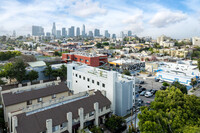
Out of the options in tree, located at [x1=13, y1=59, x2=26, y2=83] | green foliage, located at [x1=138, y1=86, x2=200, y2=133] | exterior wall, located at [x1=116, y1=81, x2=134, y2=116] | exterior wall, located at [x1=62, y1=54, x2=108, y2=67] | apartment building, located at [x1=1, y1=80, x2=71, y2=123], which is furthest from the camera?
exterior wall, located at [x1=62, y1=54, x2=108, y2=67]

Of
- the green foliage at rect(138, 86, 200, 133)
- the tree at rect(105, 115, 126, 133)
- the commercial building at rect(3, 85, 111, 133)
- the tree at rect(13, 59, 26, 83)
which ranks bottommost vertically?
the tree at rect(105, 115, 126, 133)

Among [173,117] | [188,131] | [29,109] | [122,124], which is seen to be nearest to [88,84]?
[122,124]

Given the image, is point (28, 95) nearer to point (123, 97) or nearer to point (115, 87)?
point (115, 87)

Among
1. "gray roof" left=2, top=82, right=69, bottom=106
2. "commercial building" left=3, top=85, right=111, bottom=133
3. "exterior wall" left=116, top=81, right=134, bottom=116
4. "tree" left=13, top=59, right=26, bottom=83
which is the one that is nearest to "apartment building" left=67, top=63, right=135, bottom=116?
"exterior wall" left=116, top=81, right=134, bottom=116

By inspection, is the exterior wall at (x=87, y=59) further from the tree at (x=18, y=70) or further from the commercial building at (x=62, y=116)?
the commercial building at (x=62, y=116)

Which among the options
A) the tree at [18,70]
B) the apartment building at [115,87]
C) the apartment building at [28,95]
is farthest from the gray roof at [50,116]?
the tree at [18,70]

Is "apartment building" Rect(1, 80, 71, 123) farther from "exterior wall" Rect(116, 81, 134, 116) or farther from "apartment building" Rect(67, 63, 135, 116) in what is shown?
"exterior wall" Rect(116, 81, 134, 116)

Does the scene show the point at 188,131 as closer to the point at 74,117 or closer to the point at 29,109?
the point at 74,117

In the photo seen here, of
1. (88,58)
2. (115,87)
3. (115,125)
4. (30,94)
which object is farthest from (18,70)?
(115,125)
